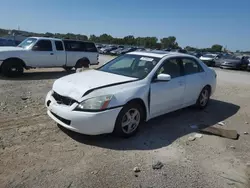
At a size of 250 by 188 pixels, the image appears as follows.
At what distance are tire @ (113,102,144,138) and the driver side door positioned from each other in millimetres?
372

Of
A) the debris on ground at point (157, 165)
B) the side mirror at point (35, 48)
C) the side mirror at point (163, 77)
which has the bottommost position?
the debris on ground at point (157, 165)

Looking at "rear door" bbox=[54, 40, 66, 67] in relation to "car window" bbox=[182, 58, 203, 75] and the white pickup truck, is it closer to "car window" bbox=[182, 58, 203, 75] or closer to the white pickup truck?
the white pickup truck

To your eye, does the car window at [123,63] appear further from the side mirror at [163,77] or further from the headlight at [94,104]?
the headlight at [94,104]

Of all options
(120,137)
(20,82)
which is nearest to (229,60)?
(20,82)

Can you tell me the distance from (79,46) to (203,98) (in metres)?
8.41

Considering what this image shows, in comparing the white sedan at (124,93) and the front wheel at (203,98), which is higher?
the white sedan at (124,93)

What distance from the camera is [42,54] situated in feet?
37.4

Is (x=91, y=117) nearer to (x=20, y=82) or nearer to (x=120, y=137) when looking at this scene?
(x=120, y=137)

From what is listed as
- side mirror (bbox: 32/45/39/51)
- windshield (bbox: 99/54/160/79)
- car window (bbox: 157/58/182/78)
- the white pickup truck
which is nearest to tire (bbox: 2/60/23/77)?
the white pickup truck

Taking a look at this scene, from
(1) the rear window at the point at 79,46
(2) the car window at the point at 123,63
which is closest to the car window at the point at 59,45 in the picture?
(1) the rear window at the point at 79,46

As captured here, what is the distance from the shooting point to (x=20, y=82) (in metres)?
9.54

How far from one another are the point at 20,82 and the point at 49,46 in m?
2.91

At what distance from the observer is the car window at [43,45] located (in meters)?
11.3

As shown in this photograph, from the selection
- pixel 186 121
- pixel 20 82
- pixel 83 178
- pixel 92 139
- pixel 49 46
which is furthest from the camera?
pixel 49 46
